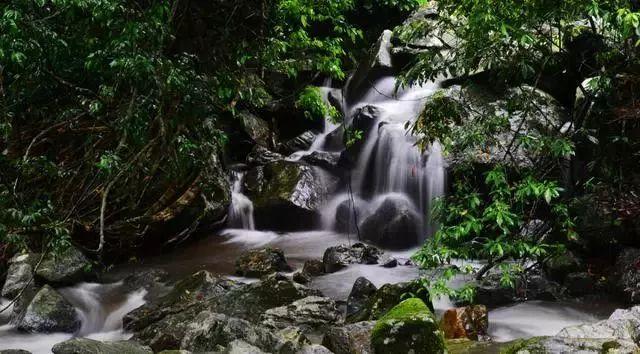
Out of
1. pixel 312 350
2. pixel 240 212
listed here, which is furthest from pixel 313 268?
pixel 312 350

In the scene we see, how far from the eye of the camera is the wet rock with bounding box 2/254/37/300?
7.45m

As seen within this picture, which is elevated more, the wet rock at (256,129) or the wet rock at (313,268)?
the wet rock at (256,129)

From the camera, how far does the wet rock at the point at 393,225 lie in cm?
1062

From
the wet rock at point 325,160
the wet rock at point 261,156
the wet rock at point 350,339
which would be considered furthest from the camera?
the wet rock at point 261,156

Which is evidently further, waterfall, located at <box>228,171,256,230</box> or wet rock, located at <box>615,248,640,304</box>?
waterfall, located at <box>228,171,256,230</box>

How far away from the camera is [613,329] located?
411 cm

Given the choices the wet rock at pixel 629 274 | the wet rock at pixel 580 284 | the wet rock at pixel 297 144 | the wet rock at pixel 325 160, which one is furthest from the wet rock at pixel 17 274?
the wet rock at pixel 629 274

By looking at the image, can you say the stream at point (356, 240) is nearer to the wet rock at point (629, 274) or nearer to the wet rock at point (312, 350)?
the wet rock at point (629, 274)

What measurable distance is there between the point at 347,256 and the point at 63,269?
470 cm

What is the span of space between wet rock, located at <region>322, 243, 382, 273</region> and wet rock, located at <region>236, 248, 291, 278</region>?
29.5 inches

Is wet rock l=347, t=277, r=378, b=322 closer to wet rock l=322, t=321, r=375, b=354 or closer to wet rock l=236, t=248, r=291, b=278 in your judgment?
wet rock l=322, t=321, r=375, b=354

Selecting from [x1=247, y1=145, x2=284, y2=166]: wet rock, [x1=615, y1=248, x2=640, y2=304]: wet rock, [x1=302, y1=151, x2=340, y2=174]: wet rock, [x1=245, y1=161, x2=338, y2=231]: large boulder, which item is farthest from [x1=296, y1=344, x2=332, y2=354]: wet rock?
[x1=247, y1=145, x2=284, y2=166]: wet rock

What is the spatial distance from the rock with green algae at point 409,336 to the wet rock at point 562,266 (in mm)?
3983

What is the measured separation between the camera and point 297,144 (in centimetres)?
1531
